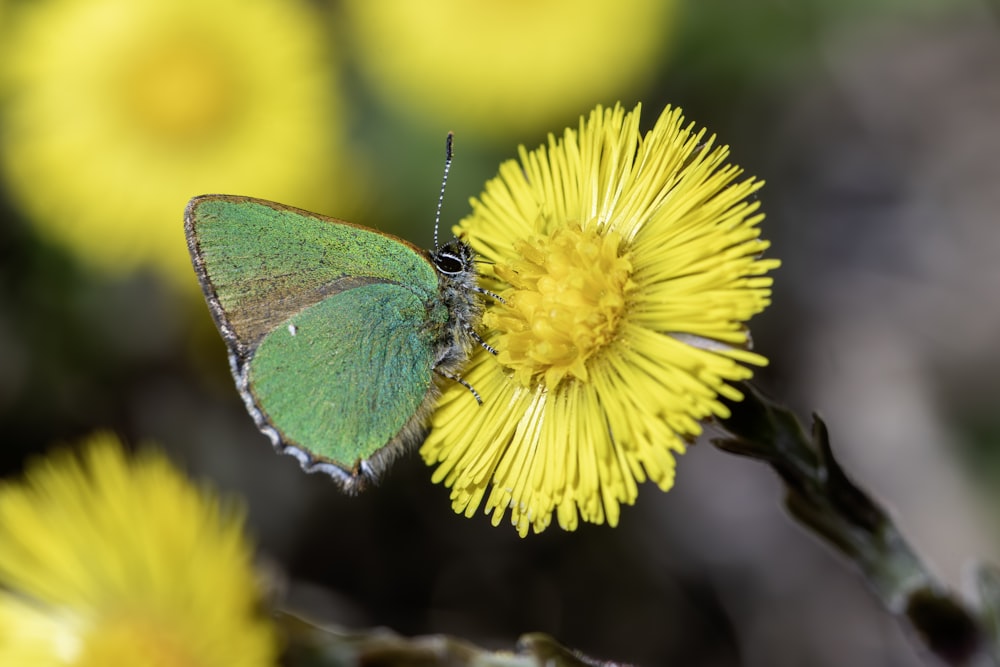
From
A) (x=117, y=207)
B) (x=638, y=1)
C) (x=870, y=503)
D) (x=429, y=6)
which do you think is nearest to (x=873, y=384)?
(x=638, y=1)

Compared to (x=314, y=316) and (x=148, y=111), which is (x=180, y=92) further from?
(x=314, y=316)

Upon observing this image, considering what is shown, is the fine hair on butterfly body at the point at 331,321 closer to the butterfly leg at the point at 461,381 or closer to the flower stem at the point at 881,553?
the butterfly leg at the point at 461,381

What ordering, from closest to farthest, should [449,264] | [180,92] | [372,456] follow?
[372,456] < [449,264] < [180,92]

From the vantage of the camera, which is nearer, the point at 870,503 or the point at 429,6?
the point at 870,503

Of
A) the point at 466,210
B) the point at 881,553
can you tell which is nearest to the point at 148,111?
the point at 466,210

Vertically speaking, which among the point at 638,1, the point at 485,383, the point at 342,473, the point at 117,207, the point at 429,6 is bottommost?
the point at 117,207

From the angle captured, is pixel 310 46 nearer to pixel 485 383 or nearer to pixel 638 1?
pixel 638 1

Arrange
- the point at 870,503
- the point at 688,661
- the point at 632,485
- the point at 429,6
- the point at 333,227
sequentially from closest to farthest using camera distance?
the point at 632,485 < the point at 870,503 < the point at 333,227 < the point at 688,661 < the point at 429,6
